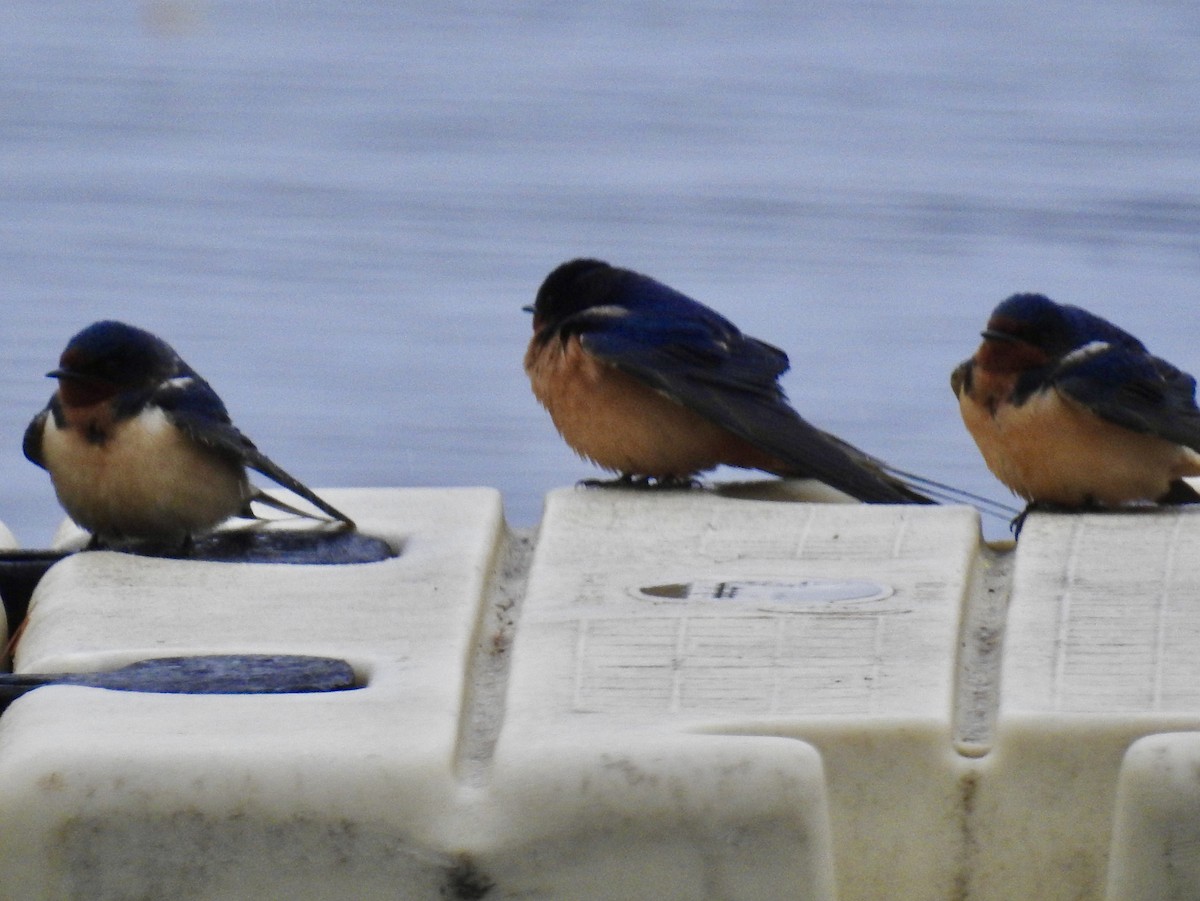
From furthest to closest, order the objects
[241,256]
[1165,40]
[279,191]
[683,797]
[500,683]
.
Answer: [1165,40] < [279,191] < [241,256] < [500,683] < [683,797]

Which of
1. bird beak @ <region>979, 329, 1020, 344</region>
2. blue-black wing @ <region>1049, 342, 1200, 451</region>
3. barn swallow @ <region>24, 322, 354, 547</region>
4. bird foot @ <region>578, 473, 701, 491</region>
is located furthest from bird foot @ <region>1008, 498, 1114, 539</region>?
barn swallow @ <region>24, 322, 354, 547</region>

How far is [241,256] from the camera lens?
7465 millimetres

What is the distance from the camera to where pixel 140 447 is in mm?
2992

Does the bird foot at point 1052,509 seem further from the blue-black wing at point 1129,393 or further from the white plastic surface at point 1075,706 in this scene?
the white plastic surface at point 1075,706

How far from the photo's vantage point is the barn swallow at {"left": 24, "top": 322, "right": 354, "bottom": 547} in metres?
2.95

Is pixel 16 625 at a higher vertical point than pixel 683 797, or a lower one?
lower

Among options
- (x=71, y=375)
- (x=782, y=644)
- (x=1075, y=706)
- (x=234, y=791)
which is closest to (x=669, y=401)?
(x=71, y=375)

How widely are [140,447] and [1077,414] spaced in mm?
1243

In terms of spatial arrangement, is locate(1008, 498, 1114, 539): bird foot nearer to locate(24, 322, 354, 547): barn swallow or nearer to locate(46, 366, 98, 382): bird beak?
locate(24, 322, 354, 547): barn swallow

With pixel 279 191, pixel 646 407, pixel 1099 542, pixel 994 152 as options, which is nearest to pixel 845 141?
pixel 994 152

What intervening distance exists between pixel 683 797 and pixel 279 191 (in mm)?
6881

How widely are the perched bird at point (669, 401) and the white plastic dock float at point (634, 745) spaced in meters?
0.86

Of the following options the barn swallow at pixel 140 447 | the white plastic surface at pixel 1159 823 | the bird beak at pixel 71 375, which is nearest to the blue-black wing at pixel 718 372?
the barn swallow at pixel 140 447

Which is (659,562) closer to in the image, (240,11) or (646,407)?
(646,407)
